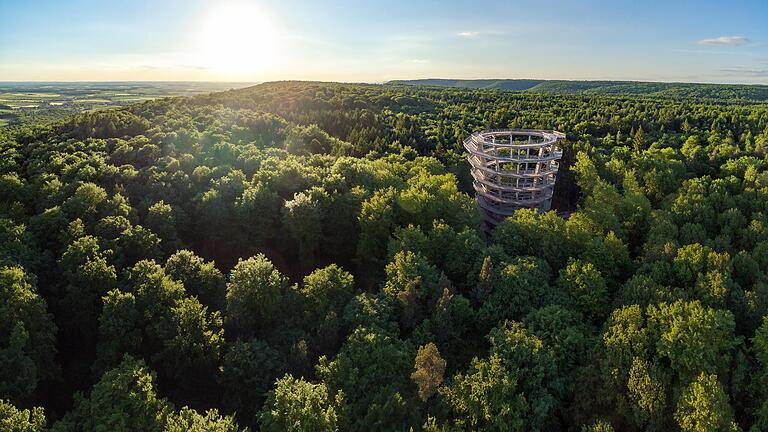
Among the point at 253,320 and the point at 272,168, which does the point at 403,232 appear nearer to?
the point at 253,320

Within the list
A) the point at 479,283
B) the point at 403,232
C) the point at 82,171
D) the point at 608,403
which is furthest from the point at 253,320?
the point at 82,171

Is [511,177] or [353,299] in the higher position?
[511,177]

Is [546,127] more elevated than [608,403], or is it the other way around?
[546,127]

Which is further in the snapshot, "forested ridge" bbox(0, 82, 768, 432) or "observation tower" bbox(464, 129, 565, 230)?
"observation tower" bbox(464, 129, 565, 230)

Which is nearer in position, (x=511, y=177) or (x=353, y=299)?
(x=353, y=299)
